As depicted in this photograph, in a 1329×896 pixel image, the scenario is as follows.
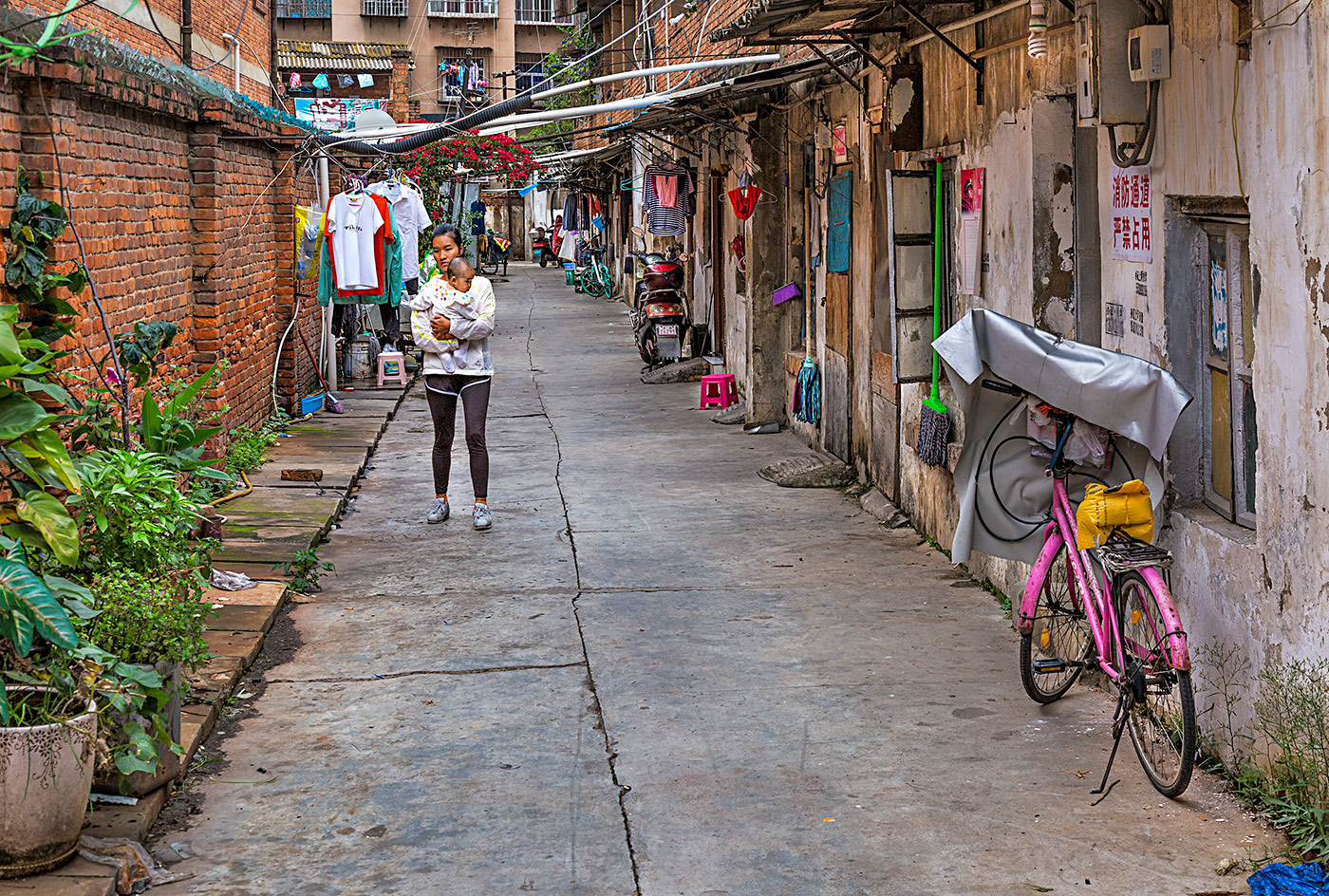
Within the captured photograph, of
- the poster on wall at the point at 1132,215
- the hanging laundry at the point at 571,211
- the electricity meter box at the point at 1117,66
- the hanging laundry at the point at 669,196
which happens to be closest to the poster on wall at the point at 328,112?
the hanging laundry at the point at 669,196

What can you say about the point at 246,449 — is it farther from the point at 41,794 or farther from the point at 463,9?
the point at 463,9

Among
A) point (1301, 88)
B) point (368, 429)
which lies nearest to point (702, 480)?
point (368, 429)

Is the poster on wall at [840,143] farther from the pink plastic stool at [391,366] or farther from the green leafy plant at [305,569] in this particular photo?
the pink plastic stool at [391,366]

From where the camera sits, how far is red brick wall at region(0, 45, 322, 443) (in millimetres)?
6668

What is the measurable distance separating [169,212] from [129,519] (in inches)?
204

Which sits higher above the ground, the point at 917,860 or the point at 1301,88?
the point at 1301,88

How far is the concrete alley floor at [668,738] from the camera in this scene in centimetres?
420

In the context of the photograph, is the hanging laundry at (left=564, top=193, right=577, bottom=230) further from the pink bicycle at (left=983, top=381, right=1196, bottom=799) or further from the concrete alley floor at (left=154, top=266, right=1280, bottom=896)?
the pink bicycle at (left=983, top=381, right=1196, bottom=799)

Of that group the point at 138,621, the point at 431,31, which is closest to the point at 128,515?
the point at 138,621

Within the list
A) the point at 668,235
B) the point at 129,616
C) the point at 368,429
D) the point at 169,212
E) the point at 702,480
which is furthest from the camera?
the point at 668,235

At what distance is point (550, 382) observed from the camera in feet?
58.3

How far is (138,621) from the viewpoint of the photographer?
14.8 ft

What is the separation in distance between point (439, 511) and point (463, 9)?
152 feet

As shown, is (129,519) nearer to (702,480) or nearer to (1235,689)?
(1235,689)
